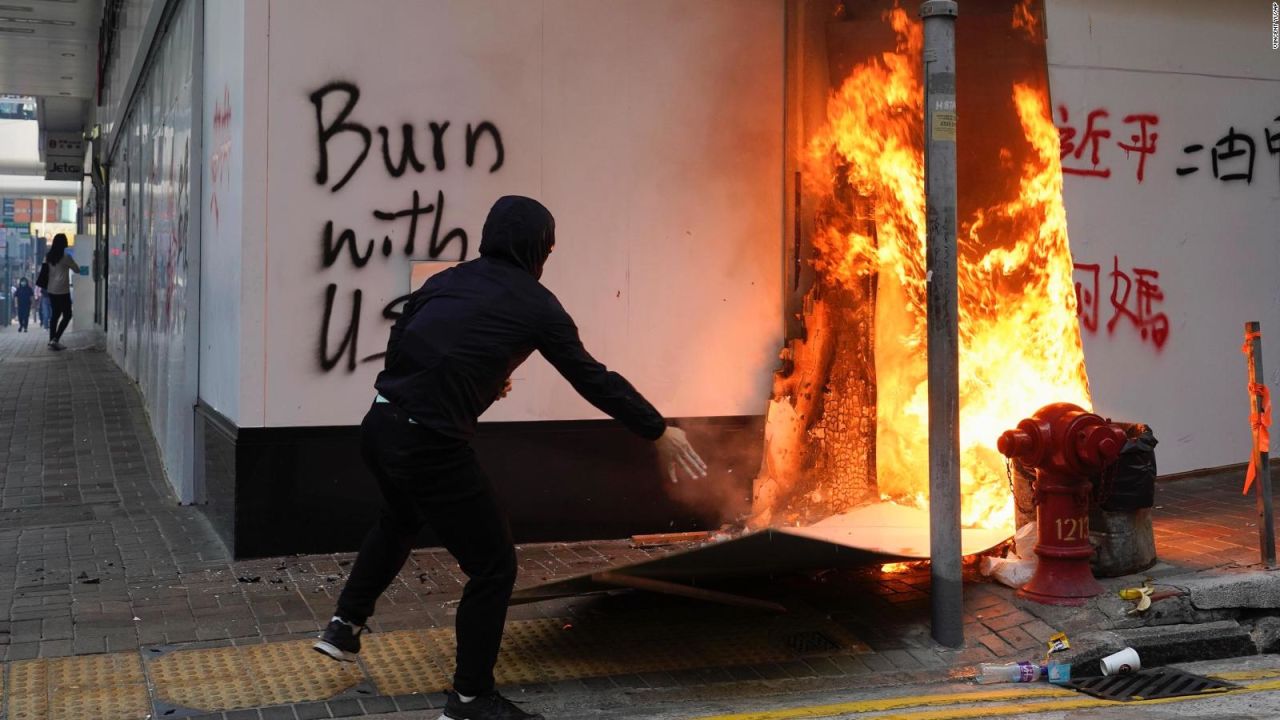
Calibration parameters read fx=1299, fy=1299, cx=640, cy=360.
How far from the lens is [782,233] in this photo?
786 cm

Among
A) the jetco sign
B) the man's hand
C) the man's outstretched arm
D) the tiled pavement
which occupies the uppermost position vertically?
the jetco sign

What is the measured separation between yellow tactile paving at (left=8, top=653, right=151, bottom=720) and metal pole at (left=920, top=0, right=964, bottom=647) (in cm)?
323

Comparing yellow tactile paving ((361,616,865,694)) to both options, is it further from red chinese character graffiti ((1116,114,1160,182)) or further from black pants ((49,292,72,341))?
black pants ((49,292,72,341))

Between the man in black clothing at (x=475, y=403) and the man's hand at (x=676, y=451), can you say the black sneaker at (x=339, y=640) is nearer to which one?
the man in black clothing at (x=475, y=403)

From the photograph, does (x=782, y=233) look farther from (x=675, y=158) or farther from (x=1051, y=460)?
(x=1051, y=460)

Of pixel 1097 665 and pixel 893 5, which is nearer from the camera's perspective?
pixel 1097 665

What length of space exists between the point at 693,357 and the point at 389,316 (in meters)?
1.81

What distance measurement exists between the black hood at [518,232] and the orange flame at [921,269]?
11.1 feet

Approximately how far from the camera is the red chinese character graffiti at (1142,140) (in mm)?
8898

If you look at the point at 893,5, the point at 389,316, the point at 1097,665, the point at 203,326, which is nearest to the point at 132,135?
the point at 203,326

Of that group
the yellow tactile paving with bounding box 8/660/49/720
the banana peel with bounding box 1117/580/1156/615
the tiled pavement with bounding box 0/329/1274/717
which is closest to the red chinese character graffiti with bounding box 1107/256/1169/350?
the tiled pavement with bounding box 0/329/1274/717

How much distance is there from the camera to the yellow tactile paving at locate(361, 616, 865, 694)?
519 cm

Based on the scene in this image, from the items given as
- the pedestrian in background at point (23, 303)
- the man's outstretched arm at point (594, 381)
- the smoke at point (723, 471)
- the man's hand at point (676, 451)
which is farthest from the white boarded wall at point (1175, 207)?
the pedestrian in background at point (23, 303)

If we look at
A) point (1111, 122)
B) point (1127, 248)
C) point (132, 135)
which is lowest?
point (1127, 248)
